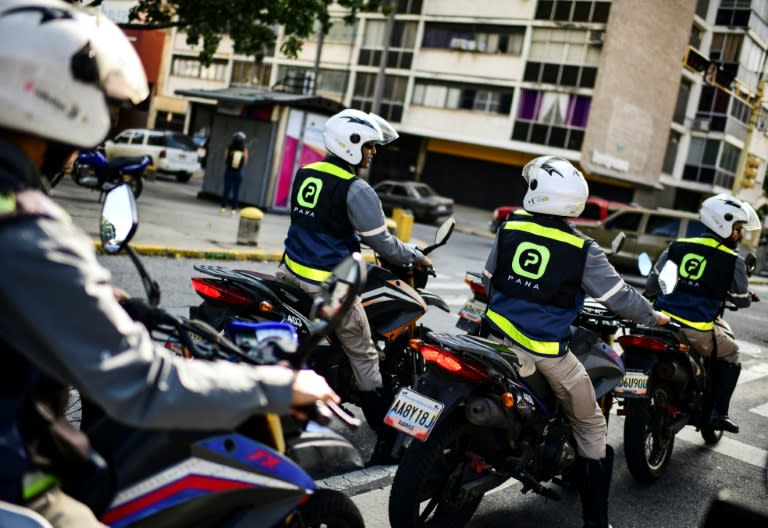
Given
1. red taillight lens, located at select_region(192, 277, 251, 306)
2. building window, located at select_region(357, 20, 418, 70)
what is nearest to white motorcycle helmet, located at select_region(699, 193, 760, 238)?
red taillight lens, located at select_region(192, 277, 251, 306)

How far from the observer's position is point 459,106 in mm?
38969

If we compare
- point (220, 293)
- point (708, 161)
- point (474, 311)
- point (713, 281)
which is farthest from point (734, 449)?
point (708, 161)

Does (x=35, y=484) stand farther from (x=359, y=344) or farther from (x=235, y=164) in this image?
(x=235, y=164)

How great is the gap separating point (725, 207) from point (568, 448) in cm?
244

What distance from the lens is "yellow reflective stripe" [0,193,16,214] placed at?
150 centimetres

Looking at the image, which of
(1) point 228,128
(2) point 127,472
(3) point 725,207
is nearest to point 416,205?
(1) point 228,128

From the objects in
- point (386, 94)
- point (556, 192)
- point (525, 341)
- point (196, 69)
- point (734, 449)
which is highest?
point (196, 69)

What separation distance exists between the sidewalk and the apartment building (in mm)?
15844

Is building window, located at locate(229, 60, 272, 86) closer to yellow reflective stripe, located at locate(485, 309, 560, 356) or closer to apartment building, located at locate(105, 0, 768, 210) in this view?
apartment building, located at locate(105, 0, 768, 210)

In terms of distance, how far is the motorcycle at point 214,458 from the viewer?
193 centimetres

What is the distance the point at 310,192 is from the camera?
464 centimetres

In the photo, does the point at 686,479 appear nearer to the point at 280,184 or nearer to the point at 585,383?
the point at 585,383

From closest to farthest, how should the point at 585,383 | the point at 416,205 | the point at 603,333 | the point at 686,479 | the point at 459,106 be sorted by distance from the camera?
1. the point at 585,383
2. the point at 603,333
3. the point at 686,479
4. the point at 416,205
5. the point at 459,106

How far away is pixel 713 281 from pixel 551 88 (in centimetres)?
3209
